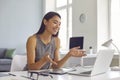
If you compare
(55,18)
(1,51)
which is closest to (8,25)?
(1,51)

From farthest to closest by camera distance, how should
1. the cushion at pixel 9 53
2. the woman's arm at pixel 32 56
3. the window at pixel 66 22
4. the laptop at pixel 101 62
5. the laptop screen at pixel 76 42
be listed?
the cushion at pixel 9 53
the window at pixel 66 22
the laptop screen at pixel 76 42
the woman's arm at pixel 32 56
the laptop at pixel 101 62

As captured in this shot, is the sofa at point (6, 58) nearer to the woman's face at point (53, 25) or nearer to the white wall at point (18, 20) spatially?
the white wall at point (18, 20)

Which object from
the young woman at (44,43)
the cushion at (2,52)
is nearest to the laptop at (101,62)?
the young woman at (44,43)

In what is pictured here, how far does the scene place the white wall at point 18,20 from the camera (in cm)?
779

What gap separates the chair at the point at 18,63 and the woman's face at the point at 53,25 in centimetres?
38

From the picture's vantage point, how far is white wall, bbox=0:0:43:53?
7.79 m

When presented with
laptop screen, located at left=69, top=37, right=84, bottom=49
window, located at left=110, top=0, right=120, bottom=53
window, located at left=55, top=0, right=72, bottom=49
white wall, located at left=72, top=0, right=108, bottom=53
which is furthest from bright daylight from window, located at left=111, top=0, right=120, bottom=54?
window, located at left=55, top=0, right=72, bottom=49

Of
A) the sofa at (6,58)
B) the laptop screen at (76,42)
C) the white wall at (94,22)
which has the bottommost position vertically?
the sofa at (6,58)

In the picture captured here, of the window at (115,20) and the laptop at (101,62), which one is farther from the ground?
the window at (115,20)

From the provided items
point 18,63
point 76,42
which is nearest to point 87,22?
point 76,42

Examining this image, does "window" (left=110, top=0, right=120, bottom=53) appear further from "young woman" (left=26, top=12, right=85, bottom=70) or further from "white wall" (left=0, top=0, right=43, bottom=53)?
"white wall" (left=0, top=0, right=43, bottom=53)

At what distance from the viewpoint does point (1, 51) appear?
25.4 feet

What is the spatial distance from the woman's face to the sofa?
5.21 meters

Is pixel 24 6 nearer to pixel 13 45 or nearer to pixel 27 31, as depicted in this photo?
pixel 27 31
